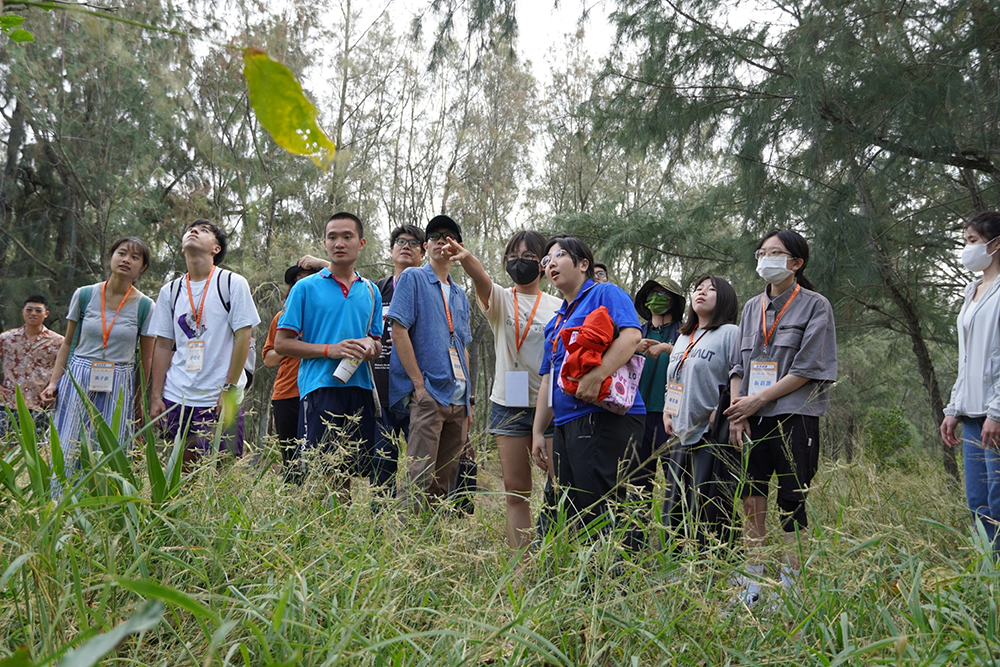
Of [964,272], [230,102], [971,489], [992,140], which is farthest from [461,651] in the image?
[230,102]

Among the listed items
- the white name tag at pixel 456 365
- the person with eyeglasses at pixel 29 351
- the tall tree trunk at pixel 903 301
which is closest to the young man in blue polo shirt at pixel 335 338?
the white name tag at pixel 456 365

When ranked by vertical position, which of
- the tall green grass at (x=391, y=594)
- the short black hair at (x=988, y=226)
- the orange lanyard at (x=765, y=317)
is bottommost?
the tall green grass at (x=391, y=594)

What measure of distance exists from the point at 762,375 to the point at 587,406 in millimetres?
876

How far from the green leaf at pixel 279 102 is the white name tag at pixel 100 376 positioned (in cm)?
377

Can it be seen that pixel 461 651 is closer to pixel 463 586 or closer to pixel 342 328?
pixel 463 586

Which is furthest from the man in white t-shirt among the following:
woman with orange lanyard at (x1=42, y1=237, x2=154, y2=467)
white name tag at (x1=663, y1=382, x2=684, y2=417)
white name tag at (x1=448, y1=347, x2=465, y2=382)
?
white name tag at (x1=663, y1=382, x2=684, y2=417)

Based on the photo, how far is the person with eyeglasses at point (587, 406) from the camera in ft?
9.09

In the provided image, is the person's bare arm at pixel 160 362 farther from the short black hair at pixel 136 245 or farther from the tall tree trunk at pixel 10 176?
the tall tree trunk at pixel 10 176

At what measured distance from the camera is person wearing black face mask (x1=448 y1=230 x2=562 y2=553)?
3.42 m

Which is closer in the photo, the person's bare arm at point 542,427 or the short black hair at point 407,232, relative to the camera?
the person's bare arm at point 542,427

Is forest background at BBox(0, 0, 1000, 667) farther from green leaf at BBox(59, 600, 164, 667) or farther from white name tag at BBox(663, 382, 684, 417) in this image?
white name tag at BBox(663, 382, 684, 417)

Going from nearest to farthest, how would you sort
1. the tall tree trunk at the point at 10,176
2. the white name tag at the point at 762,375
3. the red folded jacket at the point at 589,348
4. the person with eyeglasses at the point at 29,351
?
the red folded jacket at the point at 589,348, the white name tag at the point at 762,375, the person with eyeglasses at the point at 29,351, the tall tree trunk at the point at 10,176

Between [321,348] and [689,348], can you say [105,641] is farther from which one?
[689,348]

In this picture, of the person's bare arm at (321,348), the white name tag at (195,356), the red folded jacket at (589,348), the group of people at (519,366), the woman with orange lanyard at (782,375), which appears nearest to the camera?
the red folded jacket at (589,348)
